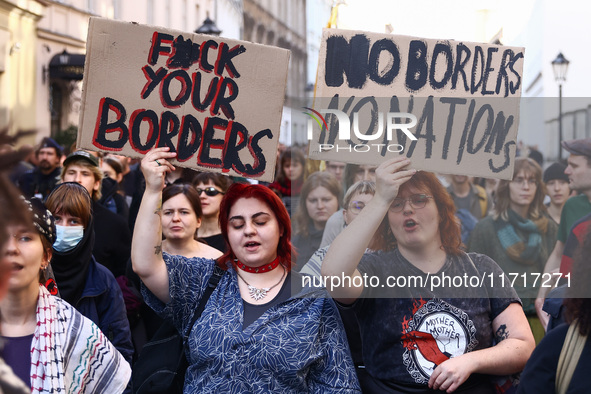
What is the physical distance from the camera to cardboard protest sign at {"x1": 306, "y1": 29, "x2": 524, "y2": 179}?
3.20m

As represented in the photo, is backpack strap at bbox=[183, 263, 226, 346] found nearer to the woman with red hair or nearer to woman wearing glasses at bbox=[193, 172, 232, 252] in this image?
the woman with red hair

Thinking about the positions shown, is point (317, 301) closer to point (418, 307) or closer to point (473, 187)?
point (418, 307)

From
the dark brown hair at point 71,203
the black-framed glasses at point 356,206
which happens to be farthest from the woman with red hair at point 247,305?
the dark brown hair at point 71,203

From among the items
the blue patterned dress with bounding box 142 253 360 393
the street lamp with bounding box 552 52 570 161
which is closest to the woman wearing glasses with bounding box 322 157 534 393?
the blue patterned dress with bounding box 142 253 360 393

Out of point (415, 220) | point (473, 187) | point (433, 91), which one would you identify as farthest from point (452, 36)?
point (473, 187)

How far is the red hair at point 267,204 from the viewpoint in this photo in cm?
326

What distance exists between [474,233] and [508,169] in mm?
543

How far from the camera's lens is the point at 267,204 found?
10.7ft

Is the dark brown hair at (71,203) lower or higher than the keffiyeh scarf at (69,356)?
higher

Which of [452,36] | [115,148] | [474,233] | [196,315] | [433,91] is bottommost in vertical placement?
[196,315]

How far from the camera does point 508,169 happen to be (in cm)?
320

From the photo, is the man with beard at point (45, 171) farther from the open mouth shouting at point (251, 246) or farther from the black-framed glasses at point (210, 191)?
the open mouth shouting at point (251, 246)

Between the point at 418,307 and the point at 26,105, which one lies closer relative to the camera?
the point at 418,307

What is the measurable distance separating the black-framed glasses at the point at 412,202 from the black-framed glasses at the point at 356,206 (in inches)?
12.4
